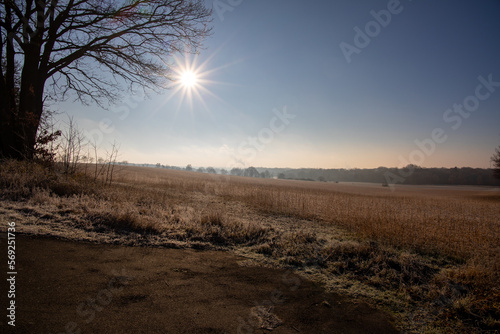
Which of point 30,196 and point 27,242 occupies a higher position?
point 30,196

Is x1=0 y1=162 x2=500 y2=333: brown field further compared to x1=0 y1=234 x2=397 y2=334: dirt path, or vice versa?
x1=0 y1=162 x2=500 y2=333: brown field

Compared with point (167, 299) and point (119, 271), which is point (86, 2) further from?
point (167, 299)

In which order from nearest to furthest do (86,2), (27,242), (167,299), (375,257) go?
(167,299) < (27,242) < (375,257) < (86,2)

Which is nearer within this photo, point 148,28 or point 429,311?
point 429,311

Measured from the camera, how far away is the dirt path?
97.7 inches

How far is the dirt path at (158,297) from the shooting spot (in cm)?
248

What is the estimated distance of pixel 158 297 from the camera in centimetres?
302

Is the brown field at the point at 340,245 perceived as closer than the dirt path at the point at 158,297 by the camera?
No

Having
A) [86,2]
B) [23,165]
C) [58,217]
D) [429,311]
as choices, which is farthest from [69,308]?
[86,2]

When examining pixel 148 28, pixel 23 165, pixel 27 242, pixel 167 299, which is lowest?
pixel 167 299

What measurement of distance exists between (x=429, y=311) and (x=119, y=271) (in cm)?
466

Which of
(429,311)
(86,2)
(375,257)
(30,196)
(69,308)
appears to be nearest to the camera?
(69,308)

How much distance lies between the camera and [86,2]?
1078 centimetres

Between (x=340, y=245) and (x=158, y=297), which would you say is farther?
(x=340, y=245)
